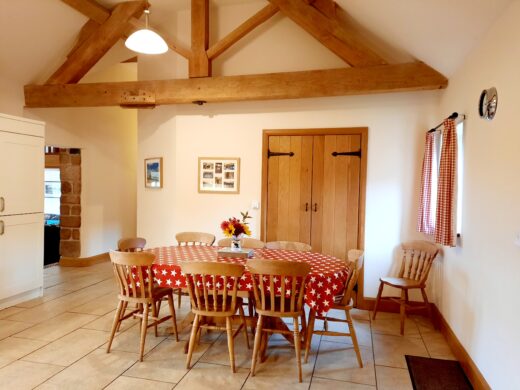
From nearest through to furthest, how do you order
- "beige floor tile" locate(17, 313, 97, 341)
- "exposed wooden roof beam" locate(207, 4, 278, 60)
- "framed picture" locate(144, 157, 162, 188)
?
"beige floor tile" locate(17, 313, 97, 341)
"exposed wooden roof beam" locate(207, 4, 278, 60)
"framed picture" locate(144, 157, 162, 188)

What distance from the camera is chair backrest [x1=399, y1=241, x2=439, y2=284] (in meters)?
3.74

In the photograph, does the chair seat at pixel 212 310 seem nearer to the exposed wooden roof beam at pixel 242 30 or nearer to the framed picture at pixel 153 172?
the framed picture at pixel 153 172

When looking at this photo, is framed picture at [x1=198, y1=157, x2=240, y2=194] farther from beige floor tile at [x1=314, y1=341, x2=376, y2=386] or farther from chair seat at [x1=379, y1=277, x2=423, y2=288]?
beige floor tile at [x1=314, y1=341, x2=376, y2=386]

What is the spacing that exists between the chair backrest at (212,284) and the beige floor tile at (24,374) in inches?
44.5

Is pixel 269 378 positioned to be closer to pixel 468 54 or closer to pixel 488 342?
pixel 488 342

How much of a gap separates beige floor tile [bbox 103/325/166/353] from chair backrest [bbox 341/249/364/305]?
1.66m

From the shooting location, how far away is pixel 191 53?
14.4ft

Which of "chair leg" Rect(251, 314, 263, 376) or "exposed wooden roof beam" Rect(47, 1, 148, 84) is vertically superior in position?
"exposed wooden roof beam" Rect(47, 1, 148, 84)

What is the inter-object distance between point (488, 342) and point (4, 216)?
4.57 metres

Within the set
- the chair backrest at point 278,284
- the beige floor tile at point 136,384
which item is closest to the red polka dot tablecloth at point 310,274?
the chair backrest at point 278,284

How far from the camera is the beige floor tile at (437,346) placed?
309 cm

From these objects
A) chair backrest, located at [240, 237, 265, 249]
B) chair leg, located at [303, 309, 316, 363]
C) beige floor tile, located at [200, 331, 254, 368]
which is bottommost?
beige floor tile, located at [200, 331, 254, 368]

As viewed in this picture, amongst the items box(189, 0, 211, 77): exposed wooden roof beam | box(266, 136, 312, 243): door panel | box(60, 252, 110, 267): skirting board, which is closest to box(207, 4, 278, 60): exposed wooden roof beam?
box(189, 0, 211, 77): exposed wooden roof beam

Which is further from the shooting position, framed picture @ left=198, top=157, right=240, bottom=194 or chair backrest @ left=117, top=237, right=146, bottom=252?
framed picture @ left=198, top=157, right=240, bottom=194
